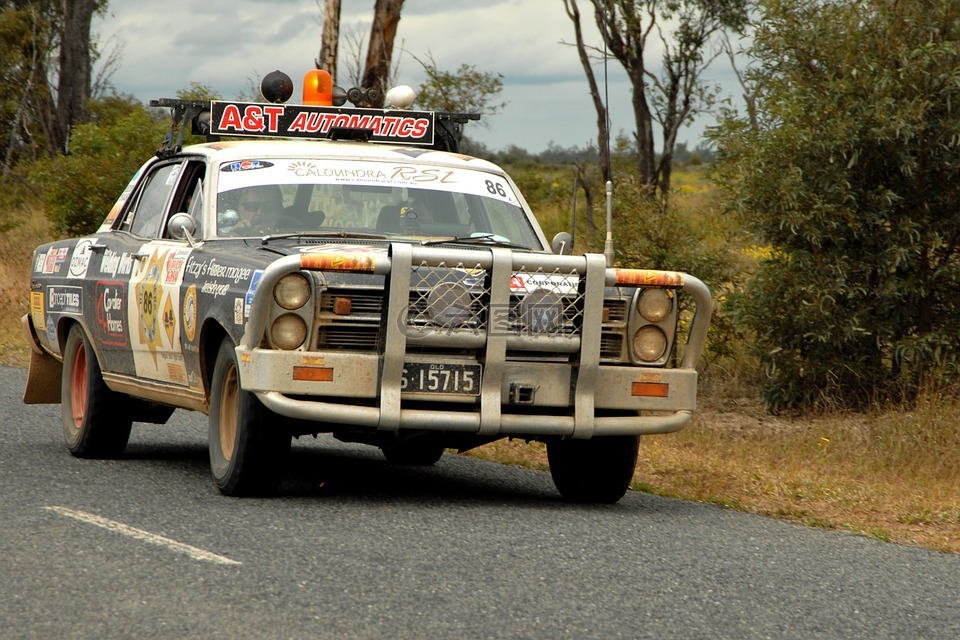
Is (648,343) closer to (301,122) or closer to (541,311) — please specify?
(541,311)

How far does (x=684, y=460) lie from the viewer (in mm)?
10305

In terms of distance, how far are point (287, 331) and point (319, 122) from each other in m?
2.92

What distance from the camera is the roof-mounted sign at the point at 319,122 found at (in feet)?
30.9

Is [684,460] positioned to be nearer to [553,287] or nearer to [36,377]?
[553,287]

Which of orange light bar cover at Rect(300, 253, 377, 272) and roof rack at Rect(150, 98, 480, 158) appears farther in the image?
roof rack at Rect(150, 98, 480, 158)

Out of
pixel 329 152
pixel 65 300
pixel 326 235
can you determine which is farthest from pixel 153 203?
pixel 326 235

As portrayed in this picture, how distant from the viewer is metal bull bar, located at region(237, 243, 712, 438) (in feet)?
22.6

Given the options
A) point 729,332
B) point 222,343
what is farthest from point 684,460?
point 729,332

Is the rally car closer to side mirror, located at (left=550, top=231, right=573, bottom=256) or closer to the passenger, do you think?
A: the passenger

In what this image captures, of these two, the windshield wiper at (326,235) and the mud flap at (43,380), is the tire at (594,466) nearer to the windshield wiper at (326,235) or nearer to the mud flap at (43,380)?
the windshield wiper at (326,235)

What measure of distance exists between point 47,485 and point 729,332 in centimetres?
1043

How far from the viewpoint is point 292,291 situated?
7.02 m

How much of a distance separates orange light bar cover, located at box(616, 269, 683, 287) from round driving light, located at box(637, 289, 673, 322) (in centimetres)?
15

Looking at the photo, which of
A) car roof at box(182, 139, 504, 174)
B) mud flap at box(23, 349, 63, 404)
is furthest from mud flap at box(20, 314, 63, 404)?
car roof at box(182, 139, 504, 174)
